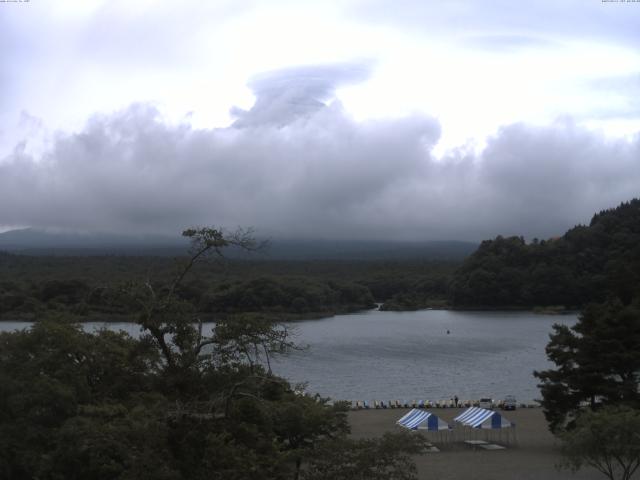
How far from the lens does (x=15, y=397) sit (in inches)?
390

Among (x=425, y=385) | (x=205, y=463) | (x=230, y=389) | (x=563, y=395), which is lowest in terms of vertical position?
(x=425, y=385)

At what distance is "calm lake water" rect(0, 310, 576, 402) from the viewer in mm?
36219

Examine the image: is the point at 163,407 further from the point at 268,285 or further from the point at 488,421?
the point at 268,285

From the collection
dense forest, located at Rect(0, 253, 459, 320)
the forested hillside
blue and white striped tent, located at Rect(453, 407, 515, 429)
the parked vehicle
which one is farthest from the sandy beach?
the forested hillside

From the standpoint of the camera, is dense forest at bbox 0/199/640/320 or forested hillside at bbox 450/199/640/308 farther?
forested hillside at bbox 450/199/640/308

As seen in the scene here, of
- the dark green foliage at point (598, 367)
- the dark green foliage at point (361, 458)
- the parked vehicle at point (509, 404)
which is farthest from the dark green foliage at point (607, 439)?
the parked vehicle at point (509, 404)

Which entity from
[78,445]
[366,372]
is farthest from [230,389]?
[366,372]

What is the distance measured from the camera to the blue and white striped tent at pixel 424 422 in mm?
21516

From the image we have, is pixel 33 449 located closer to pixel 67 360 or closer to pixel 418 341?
pixel 67 360

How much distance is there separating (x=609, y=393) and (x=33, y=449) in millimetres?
14955

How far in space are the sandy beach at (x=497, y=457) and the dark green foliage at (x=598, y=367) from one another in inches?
47.7

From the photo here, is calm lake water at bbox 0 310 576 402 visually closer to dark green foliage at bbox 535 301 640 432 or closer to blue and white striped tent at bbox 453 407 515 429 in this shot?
blue and white striped tent at bbox 453 407 515 429

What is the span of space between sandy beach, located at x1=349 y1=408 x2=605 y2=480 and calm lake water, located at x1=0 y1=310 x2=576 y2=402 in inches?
253

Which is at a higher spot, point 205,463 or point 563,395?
point 205,463
